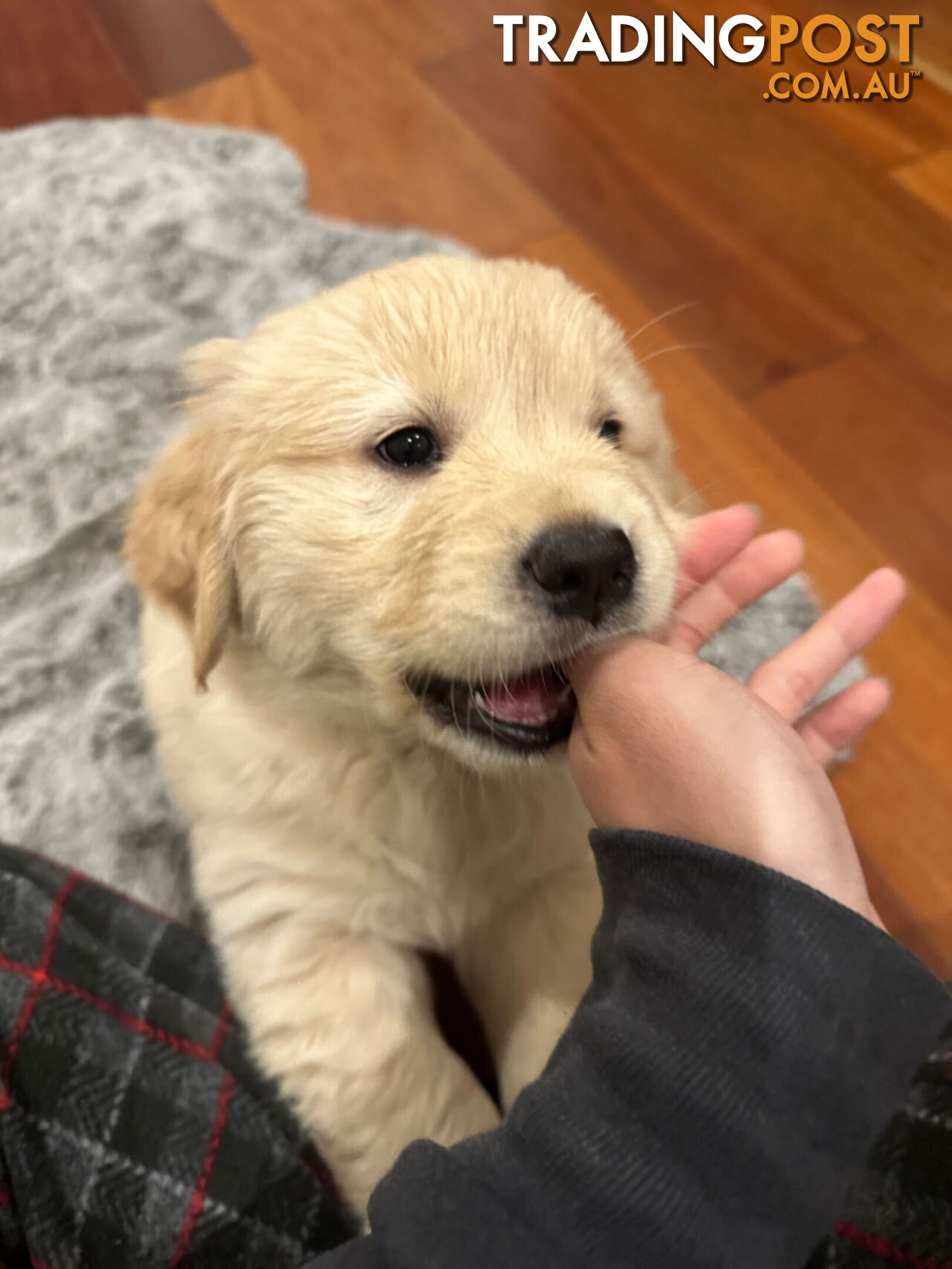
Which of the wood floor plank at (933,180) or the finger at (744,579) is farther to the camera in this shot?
the wood floor plank at (933,180)

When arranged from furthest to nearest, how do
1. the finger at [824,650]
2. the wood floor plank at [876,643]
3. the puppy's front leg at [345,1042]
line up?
the wood floor plank at [876,643]
the finger at [824,650]
the puppy's front leg at [345,1042]

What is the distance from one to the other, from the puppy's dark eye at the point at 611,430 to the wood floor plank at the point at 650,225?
1.10 meters

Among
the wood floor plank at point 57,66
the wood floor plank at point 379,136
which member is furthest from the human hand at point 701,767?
the wood floor plank at point 57,66

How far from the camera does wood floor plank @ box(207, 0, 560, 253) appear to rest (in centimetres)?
254

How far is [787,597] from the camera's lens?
1831 millimetres

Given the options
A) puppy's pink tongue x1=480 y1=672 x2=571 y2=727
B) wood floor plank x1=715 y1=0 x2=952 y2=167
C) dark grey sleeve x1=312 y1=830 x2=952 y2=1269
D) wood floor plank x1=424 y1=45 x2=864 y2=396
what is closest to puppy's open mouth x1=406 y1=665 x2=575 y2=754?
puppy's pink tongue x1=480 y1=672 x2=571 y2=727

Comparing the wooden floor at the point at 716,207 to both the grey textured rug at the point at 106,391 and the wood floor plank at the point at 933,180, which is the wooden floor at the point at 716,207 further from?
the grey textured rug at the point at 106,391

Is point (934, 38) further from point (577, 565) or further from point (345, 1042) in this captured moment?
point (345, 1042)

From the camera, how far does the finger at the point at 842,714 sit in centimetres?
142

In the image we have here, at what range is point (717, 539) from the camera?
1342mm

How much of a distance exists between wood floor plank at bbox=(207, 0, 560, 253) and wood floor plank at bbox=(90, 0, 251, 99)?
69 mm

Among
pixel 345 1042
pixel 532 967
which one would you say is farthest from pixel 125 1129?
pixel 532 967

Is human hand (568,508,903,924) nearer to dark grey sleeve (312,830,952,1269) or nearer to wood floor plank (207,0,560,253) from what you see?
dark grey sleeve (312,830,952,1269)

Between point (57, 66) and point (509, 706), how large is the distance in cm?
294
